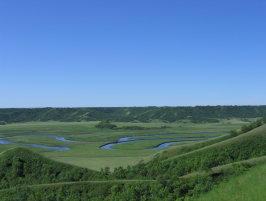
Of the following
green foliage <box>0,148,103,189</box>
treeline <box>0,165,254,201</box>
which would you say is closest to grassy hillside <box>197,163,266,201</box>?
treeline <box>0,165,254,201</box>

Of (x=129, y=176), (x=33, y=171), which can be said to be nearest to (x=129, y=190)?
(x=129, y=176)

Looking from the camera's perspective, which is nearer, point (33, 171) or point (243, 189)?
point (243, 189)

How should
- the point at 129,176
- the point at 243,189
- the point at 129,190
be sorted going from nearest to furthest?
the point at 243,189 → the point at 129,190 → the point at 129,176

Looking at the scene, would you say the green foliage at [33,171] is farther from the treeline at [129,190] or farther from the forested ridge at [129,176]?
the treeline at [129,190]

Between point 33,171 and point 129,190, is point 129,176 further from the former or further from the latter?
point 33,171

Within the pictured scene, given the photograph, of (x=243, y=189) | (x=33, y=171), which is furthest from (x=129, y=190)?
(x=33, y=171)

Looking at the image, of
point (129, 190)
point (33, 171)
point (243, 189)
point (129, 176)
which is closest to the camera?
point (243, 189)

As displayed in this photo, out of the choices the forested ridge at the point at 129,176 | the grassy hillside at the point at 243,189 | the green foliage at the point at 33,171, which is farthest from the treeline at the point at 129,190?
the green foliage at the point at 33,171

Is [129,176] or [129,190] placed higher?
[129,190]

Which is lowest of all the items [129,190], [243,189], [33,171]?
[33,171]
